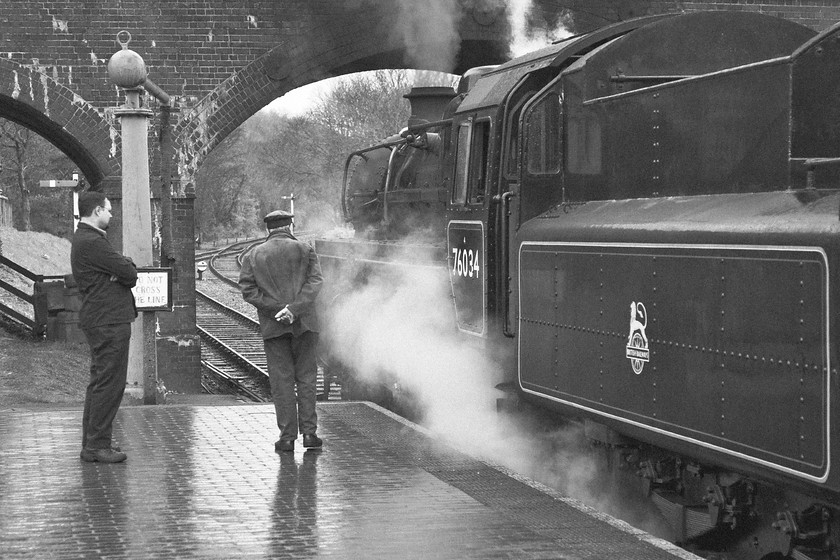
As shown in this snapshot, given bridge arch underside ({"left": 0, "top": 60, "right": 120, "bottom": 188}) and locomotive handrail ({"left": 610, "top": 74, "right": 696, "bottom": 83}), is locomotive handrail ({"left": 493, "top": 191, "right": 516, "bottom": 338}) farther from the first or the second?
bridge arch underside ({"left": 0, "top": 60, "right": 120, "bottom": 188})

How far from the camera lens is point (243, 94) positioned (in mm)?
16703

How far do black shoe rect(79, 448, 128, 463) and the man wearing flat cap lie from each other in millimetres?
1041

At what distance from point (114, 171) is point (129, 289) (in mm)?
9275

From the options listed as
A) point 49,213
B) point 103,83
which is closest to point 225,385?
point 103,83

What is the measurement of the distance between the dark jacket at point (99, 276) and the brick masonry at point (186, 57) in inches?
334

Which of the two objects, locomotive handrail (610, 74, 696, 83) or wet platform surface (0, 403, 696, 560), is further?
locomotive handrail (610, 74, 696, 83)

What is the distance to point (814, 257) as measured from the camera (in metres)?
4.33

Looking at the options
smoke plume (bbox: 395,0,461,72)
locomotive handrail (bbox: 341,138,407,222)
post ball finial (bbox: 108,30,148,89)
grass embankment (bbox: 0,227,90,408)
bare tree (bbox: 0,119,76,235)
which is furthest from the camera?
bare tree (bbox: 0,119,76,235)

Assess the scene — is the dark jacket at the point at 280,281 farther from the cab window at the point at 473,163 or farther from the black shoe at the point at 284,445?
the cab window at the point at 473,163

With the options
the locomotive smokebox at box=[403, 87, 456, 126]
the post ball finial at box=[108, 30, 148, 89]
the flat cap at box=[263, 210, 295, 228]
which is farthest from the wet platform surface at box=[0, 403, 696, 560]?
the locomotive smokebox at box=[403, 87, 456, 126]

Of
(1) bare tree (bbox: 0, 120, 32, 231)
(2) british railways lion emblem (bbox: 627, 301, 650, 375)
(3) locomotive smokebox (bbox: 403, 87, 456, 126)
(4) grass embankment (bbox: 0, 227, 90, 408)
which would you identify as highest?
(1) bare tree (bbox: 0, 120, 32, 231)

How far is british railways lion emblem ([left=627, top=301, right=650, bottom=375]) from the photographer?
5.75 metres

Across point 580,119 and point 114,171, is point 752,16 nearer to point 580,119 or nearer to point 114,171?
point 580,119

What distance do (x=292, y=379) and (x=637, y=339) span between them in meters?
2.92
